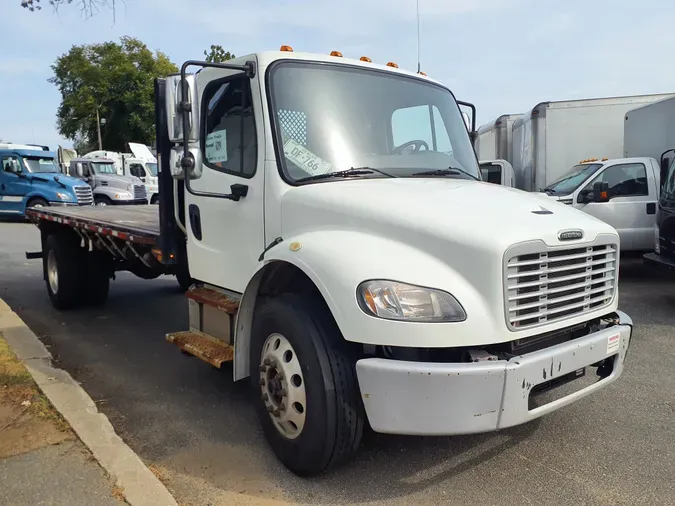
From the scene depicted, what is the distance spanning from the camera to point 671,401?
172 inches

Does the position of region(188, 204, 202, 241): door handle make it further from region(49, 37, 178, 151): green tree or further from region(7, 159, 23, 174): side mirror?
region(49, 37, 178, 151): green tree

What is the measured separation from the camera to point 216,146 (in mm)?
4148

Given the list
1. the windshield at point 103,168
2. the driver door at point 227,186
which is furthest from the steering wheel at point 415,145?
the windshield at point 103,168

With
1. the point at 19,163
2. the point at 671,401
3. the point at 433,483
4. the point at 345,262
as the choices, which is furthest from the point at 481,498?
the point at 19,163

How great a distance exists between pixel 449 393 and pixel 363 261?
0.73 meters

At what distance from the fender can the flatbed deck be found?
2303 millimetres

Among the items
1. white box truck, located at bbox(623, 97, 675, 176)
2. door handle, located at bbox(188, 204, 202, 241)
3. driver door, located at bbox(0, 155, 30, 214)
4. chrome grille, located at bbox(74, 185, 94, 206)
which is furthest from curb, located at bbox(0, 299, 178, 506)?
driver door, located at bbox(0, 155, 30, 214)

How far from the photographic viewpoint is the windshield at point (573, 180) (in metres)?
9.74

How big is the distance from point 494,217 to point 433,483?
4.83ft

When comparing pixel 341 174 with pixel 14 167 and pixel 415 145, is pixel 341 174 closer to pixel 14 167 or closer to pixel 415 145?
pixel 415 145

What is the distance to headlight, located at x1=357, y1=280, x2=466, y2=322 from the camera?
2.76 metres

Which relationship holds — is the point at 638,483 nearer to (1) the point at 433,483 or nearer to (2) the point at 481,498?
(2) the point at 481,498

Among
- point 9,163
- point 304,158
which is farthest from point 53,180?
point 304,158

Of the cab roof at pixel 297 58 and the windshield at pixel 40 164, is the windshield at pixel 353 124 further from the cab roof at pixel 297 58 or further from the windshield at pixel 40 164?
the windshield at pixel 40 164
